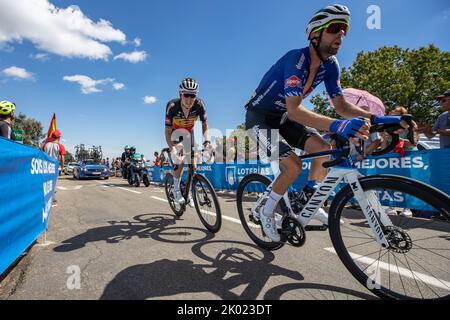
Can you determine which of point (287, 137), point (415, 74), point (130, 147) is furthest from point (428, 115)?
point (287, 137)

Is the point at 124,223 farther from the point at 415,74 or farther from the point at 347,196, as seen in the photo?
the point at 415,74

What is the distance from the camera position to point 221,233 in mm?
4047

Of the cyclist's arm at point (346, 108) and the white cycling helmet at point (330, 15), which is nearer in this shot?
the white cycling helmet at point (330, 15)

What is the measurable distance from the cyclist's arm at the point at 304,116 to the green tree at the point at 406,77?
30259 mm

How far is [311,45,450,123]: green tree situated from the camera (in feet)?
90.9

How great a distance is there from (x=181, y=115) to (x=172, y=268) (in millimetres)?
2923

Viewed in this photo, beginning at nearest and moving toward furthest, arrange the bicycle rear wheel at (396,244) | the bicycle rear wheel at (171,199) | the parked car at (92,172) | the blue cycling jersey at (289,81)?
the bicycle rear wheel at (396,244) < the blue cycling jersey at (289,81) < the bicycle rear wheel at (171,199) < the parked car at (92,172)

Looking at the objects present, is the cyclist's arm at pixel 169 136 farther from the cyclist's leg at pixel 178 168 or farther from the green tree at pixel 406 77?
the green tree at pixel 406 77

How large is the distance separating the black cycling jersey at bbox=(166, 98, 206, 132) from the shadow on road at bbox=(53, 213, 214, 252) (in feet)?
5.86

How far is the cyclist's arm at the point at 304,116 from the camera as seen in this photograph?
2.26 meters

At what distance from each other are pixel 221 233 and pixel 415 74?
114ft

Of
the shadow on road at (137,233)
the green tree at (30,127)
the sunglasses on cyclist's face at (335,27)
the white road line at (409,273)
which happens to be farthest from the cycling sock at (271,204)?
the green tree at (30,127)

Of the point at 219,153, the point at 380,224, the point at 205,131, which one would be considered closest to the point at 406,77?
the point at 219,153

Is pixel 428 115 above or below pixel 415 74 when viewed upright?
below
